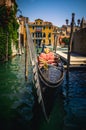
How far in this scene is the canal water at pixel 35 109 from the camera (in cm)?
501

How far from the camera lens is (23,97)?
7516mm

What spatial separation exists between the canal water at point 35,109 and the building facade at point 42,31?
4826 cm

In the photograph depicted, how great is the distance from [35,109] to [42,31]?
52630mm

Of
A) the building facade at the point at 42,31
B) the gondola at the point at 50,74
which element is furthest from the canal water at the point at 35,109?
the building facade at the point at 42,31

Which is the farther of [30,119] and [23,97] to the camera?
[23,97]

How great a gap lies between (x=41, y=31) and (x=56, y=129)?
2113 inches

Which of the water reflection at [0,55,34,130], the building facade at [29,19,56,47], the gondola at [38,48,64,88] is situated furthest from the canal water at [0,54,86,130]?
the building facade at [29,19,56,47]

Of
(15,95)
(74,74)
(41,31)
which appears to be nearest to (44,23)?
(41,31)

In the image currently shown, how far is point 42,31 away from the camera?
187 ft

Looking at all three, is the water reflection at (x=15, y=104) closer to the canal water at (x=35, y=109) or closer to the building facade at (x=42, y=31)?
the canal water at (x=35, y=109)

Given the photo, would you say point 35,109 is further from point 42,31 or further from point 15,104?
point 42,31

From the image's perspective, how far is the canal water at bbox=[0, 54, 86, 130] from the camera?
5.01 metres

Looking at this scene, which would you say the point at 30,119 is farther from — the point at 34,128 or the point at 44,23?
the point at 44,23

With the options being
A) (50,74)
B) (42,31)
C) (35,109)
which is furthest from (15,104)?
(42,31)
